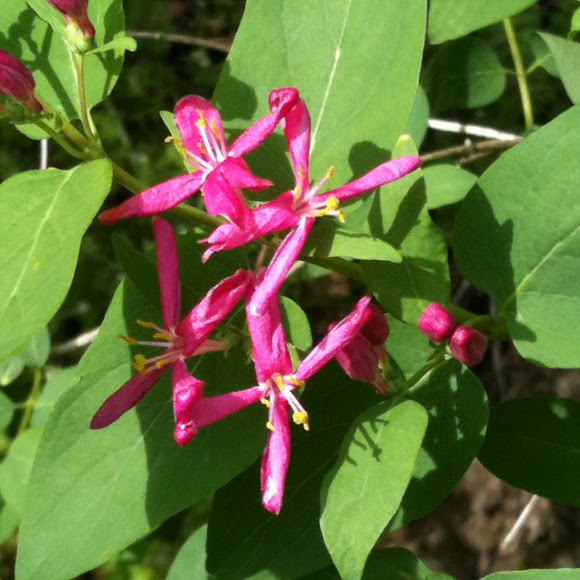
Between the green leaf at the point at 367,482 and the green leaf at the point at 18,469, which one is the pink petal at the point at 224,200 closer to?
the green leaf at the point at 367,482

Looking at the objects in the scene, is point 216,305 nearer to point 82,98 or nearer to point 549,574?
point 82,98

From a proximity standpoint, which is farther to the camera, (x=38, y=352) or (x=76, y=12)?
(x=38, y=352)

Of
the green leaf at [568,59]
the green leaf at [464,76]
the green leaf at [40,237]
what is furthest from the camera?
the green leaf at [464,76]

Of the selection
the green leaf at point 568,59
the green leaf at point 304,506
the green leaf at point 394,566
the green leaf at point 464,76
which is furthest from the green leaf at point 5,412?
the green leaf at point 568,59

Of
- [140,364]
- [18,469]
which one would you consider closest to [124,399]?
[140,364]

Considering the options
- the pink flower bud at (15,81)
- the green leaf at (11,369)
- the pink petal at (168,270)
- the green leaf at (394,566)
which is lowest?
the green leaf at (11,369)

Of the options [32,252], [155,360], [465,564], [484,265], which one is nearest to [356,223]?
[484,265]

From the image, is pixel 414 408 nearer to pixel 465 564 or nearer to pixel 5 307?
pixel 5 307
